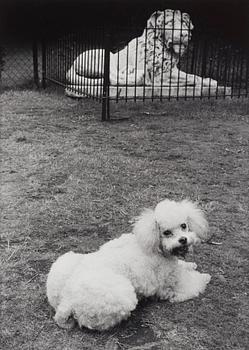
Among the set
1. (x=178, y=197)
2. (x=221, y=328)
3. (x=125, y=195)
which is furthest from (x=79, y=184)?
(x=221, y=328)

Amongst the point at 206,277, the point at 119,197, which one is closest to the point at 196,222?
the point at 206,277

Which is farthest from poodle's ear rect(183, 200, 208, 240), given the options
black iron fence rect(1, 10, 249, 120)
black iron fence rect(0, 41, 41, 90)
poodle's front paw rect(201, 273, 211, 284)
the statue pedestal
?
black iron fence rect(0, 41, 41, 90)

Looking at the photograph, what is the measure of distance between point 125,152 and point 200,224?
354cm

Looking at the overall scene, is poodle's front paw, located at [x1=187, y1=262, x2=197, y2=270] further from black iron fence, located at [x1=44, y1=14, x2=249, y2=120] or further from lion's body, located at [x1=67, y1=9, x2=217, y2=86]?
lion's body, located at [x1=67, y1=9, x2=217, y2=86]

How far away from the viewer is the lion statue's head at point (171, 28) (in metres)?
10.2

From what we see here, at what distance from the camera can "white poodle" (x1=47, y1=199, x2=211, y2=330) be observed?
306 cm

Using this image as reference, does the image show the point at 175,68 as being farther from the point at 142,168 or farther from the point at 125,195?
the point at 125,195

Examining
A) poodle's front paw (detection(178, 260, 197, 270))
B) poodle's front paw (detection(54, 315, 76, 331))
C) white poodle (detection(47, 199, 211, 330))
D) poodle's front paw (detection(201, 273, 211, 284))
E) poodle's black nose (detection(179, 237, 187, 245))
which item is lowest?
poodle's front paw (detection(54, 315, 76, 331))

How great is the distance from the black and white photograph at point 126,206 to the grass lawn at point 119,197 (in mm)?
13

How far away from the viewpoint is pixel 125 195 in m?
5.31

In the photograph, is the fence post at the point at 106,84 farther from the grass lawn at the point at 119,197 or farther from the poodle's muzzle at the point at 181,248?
the poodle's muzzle at the point at 181,248

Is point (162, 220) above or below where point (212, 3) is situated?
below

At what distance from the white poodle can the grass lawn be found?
0.34ft

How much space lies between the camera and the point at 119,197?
17.2 ft
